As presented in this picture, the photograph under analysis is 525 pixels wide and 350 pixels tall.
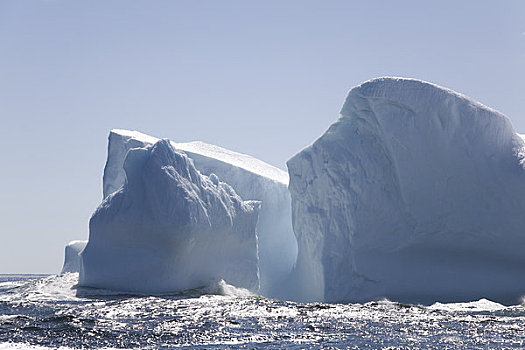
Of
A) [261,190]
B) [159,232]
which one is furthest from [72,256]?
[159,232]

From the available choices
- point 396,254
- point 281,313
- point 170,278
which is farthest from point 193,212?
point 396,254

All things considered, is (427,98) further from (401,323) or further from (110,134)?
(110,134)

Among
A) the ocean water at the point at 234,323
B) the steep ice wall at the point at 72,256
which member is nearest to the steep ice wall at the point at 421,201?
the ocean water at the point at 234,323

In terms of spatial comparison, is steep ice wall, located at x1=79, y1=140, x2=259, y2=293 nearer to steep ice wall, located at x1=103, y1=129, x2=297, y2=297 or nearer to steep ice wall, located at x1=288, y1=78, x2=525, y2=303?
steep ice wall, located at x1=288, y1=78, x2=525, y2=303

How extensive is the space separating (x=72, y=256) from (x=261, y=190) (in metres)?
16.2

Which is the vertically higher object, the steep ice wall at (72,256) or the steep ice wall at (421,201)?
the steep ice wall at (421,201)

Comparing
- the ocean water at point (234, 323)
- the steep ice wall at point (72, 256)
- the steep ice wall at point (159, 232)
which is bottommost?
the steep ice wall at point (72, 256)

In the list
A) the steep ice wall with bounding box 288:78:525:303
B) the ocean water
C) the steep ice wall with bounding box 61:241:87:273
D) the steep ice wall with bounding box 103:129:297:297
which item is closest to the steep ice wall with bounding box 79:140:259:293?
the ocean water

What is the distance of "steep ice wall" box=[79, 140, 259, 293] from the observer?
22422mm

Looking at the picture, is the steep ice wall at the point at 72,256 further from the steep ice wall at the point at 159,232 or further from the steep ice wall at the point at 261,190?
the steep ice wall at the point at 159,232

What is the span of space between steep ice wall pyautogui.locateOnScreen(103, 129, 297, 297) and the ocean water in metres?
6.72

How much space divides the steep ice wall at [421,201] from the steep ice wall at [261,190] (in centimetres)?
410

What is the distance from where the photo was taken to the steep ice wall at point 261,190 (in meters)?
30.4

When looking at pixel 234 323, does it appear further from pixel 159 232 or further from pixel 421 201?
pixel 421 201
